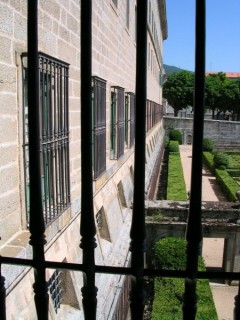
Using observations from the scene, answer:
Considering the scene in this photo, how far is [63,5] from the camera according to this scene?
502cm

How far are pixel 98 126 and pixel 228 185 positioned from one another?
52.2 feet

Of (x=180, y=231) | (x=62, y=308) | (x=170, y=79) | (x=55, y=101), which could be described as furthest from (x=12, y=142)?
(x=170, y=79)

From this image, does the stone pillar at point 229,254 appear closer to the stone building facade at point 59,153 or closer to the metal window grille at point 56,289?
the stone building facade at point 59,153

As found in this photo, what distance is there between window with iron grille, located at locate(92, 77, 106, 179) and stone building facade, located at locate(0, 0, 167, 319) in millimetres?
22

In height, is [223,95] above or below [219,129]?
above

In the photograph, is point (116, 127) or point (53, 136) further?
point (116, 127)

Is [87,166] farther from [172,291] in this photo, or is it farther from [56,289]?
[172,291]

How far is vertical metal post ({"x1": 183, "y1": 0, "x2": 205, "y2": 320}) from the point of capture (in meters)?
1.03

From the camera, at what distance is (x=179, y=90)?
177 feet

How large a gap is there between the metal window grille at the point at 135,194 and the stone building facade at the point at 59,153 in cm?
216

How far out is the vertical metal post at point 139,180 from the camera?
1085 mm

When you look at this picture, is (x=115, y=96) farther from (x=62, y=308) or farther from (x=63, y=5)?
(x=62, y=308)

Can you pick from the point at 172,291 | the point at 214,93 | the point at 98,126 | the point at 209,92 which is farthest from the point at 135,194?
the point at 214,93

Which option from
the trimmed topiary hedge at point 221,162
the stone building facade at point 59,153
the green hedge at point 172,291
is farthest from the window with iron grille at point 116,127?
the trimmed topiary hedge at point 221,162
